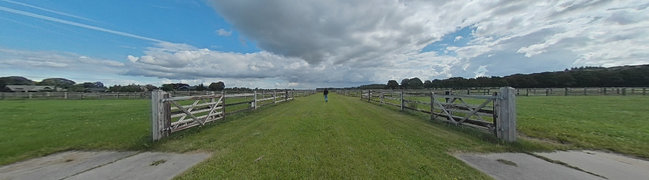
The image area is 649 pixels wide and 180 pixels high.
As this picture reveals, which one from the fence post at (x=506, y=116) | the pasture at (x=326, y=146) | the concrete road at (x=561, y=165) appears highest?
the fence post at (x=506, y=116)

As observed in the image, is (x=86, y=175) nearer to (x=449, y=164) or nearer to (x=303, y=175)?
(x=303, y=175)

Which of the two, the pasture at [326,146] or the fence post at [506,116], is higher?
the fence post at [506,116]

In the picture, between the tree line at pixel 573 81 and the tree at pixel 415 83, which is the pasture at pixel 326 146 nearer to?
the tree line at pixel 573 81

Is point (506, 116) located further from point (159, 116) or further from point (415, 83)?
point (415, 83)

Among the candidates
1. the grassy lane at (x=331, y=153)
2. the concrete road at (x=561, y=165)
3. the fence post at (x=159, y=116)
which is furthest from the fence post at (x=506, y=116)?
the fence post at (x=159, y=116)

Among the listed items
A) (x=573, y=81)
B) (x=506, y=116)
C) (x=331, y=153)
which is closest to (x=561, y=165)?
(x=506, y=116)

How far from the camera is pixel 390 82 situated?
9794 cm

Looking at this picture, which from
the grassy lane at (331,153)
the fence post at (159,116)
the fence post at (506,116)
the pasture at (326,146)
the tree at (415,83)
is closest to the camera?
the grassy lane at (331,153)

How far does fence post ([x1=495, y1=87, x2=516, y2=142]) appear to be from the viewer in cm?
539

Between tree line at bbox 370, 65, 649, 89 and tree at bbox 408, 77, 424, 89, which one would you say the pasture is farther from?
tree at bbox 408, 77, 424, 89

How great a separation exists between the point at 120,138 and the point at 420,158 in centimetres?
713

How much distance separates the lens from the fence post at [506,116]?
17.7 ft

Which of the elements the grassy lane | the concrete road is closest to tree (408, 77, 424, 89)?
the grassy lane

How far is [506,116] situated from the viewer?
5539 mm
